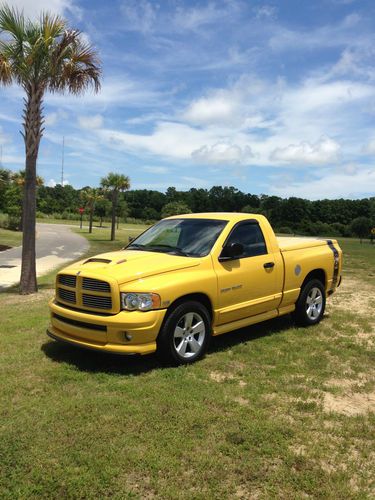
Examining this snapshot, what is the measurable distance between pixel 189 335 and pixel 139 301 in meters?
0.81

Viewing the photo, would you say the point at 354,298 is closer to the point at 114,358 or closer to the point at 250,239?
the point at 250,239

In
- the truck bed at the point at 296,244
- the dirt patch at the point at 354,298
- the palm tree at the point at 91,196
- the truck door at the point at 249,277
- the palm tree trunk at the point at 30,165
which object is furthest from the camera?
the palm tree at the point at 91,196

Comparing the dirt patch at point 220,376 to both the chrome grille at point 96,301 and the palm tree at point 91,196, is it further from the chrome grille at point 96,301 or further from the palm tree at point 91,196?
the palm tree at point 91,196

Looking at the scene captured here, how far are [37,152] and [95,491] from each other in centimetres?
904

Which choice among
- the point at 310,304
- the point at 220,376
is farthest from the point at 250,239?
the point at 220,376

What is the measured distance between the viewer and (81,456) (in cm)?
339

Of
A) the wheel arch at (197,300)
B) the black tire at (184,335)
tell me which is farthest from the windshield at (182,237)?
the black tire at (184,335)

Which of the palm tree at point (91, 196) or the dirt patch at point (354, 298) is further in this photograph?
the palm tree at point (91, 196)

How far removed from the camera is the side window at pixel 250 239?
627cm

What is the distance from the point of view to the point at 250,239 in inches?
255

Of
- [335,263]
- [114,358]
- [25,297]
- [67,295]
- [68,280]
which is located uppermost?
[335,263]

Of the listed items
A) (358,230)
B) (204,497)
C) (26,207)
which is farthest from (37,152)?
(358,230)

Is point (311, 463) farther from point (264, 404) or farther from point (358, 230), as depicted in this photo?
point (358, 230)

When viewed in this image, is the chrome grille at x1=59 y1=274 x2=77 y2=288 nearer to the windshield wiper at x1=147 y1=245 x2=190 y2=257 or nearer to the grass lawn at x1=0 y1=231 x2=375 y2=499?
the grass lawn at x1=0 y1=231 x2=375 y2=499
